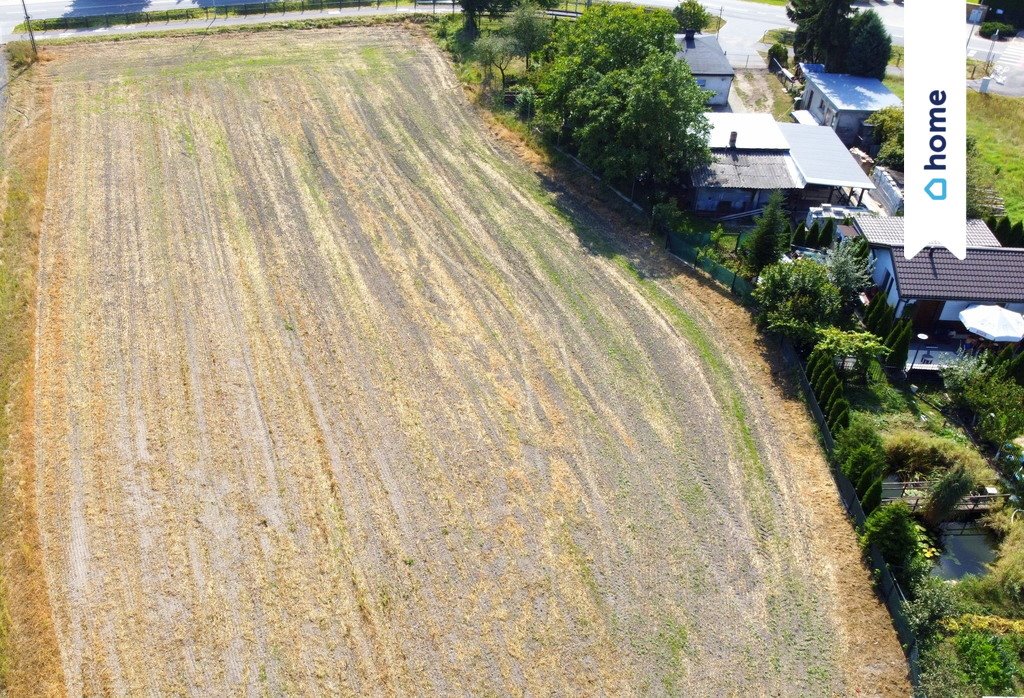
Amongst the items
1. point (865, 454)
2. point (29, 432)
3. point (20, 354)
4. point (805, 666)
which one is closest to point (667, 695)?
point (805, 666)

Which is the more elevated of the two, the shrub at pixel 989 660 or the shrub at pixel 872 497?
the shrub at pixel 872 497

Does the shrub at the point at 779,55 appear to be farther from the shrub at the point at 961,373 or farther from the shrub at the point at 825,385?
the shrub at the point at 825,385

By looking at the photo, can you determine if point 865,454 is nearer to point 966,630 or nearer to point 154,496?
point 966,630

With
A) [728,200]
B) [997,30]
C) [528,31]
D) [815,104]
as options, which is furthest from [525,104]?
[997,30]

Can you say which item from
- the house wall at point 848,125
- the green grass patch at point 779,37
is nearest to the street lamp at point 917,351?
the house wall at point 848,125

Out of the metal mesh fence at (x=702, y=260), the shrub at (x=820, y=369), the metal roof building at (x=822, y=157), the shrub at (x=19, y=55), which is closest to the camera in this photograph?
the shrub at (x=820, y=369)

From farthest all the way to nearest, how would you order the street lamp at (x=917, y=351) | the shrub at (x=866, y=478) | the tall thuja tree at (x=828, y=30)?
the tall thuja tree at (x=828, y=30), the street lamp at (x=917, y=351), the shrub at (x=866, y=478)
